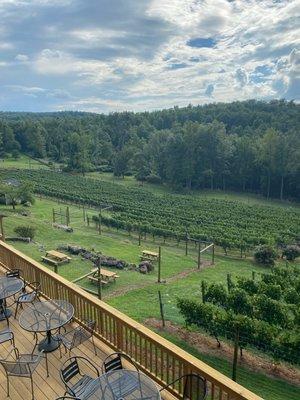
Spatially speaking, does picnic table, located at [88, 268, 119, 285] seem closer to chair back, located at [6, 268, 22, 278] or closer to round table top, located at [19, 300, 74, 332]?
chair back, located at [6, 268, 22, 278]

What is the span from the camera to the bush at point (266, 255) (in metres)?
26.0

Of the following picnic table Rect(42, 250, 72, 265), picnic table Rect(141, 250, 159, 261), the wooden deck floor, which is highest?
the wooden deck floor

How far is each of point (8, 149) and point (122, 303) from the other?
8774 centimetres

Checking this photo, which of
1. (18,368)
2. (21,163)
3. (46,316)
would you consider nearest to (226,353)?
(46,316)

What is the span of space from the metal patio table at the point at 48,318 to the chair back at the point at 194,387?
2.55m

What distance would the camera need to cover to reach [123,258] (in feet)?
80.9

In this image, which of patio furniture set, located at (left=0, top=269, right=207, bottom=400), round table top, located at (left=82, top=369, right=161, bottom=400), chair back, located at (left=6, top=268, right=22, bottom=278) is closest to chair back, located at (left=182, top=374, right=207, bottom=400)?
patio furniture set, located at (left=0, top=269, right=207, bottom=400)

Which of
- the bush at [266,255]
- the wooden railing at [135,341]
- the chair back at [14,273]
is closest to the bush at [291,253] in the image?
the bush at [266,255]

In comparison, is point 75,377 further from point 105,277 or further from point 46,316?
point 105,277

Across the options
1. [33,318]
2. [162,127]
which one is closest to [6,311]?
[33,318]

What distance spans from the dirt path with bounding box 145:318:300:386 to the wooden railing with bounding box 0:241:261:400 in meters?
5.60

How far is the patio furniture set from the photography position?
15.2 feet

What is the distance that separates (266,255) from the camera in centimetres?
2603

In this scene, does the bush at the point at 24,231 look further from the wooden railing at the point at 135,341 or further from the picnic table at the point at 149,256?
the wooden railing at the point at 135,341
